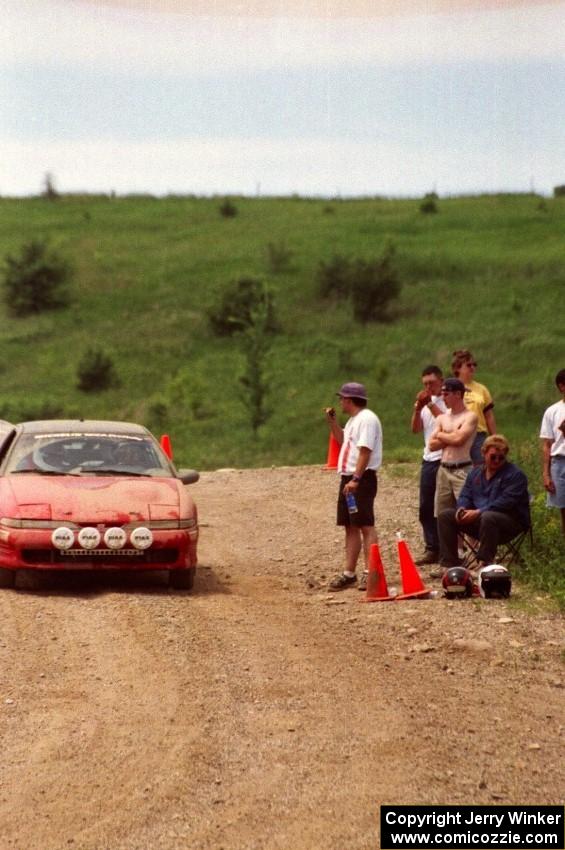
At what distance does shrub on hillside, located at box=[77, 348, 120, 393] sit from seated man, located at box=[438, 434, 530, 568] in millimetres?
42573

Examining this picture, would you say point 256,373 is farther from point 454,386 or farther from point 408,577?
point 408,577

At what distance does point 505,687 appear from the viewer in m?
8.75

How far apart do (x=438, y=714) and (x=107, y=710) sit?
1.66 metres

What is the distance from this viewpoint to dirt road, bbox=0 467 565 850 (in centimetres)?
627

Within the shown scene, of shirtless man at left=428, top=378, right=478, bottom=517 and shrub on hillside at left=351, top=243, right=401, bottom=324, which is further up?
shirtless man at left=428, top=378, right=478, bottom=517

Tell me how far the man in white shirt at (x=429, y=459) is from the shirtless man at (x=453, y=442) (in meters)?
0.50

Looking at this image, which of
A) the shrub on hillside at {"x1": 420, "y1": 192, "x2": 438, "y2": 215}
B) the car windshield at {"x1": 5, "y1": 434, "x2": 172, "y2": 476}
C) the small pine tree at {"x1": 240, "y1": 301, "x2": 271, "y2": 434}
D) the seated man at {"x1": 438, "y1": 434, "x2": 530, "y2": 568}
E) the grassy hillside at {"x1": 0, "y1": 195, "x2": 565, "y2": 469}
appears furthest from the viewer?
the shrub on hillside at {"x1": 420, "y1": 192, "x2": 438, "y2": 215}

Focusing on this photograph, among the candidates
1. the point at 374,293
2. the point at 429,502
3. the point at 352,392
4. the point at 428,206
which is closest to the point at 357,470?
the point at 352,392

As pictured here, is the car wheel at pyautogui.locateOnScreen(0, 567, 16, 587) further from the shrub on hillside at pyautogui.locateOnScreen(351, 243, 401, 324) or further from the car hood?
the shrub on hillside at pyautogui.locateOnScreen(351, 243, 401, 324)

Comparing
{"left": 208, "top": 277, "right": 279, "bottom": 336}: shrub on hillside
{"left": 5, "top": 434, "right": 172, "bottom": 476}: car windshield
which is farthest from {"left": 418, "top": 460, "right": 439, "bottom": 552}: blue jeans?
{"left": 208, "top": 277, "right": 279, "bottom": 336}: shrub on hillside

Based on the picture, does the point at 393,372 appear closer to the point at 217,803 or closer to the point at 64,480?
the point at 64,480

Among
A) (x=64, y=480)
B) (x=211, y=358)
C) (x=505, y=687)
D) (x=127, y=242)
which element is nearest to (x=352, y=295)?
(x=211, y=358)

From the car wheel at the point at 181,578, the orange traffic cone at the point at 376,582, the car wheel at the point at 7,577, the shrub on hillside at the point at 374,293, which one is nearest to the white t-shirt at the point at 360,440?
the orange traffic cone at the point at 376,582

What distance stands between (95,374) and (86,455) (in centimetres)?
4117
